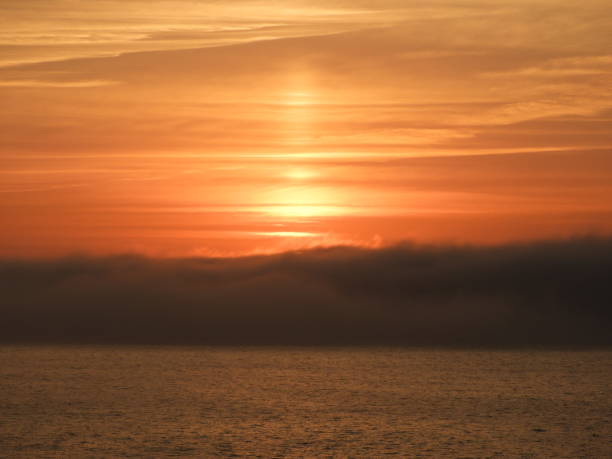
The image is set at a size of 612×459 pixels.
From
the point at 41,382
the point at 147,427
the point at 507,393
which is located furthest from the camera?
the point at 41,382

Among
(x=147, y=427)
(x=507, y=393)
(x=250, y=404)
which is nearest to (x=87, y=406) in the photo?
(x=250, y=404)

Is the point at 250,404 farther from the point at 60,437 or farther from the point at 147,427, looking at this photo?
the point at 60,437

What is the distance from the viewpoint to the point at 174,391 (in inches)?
6309

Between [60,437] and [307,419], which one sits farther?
[307,419]

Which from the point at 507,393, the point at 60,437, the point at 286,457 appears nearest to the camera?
the point at 286,457

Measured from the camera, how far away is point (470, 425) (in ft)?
339

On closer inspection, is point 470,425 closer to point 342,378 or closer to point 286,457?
point 286,457

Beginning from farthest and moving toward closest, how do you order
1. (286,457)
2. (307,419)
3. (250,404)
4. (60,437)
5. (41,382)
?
(41,382) < (250,404) < (307,419) < (60,437) < (286,457)

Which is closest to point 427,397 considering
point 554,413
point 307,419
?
point 554,413

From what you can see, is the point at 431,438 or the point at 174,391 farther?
the point at 174,391

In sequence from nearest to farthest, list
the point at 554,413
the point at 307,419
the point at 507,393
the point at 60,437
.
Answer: the point at 60,437, the point at 307,419, the point at 554,413, the point at 507,393

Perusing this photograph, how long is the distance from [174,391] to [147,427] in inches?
2409

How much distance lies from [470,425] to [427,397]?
149 feet

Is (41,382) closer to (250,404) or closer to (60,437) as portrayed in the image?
(250,404)
